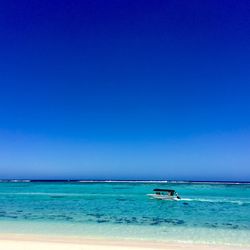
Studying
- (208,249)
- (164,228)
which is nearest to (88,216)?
(164,228)

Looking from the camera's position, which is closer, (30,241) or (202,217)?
(30,241)

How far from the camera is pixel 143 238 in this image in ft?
46.7

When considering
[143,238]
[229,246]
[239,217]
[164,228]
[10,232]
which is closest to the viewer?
[229,246]

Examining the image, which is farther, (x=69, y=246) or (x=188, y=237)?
(x=188, y=237)

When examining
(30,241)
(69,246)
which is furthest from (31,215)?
(69,246)

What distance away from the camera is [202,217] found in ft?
70.9

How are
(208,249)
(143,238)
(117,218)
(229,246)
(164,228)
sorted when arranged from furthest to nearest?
1. (117,218)
2. (164,228)
3. (143,238)
4. (229,246)
5. (208,249)

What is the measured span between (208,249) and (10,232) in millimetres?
8699

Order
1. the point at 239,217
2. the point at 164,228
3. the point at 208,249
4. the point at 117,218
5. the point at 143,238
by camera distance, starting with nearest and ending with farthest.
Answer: the point at 208,249 < the point at 143,238 < the point at 164,228 < the point at 117,218 < the point at 239,217

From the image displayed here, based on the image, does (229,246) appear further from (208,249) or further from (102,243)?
(102,243)

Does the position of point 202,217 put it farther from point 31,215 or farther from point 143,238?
point 31,215

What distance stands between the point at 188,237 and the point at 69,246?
524 centimetres

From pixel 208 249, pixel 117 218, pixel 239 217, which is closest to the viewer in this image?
pixel 208 249

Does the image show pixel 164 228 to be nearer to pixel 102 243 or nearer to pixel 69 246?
pixel 102 243
